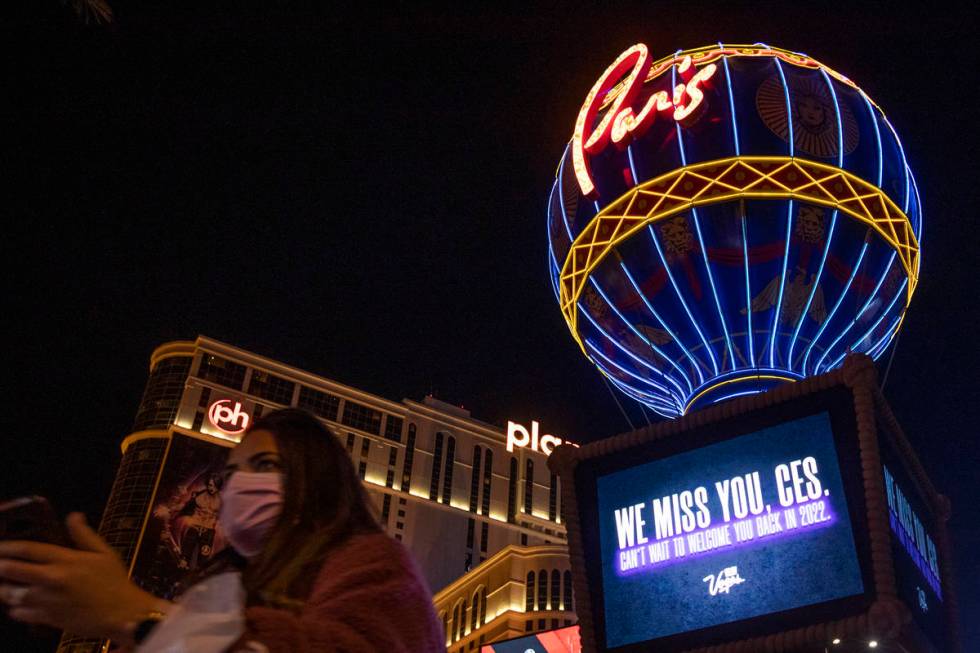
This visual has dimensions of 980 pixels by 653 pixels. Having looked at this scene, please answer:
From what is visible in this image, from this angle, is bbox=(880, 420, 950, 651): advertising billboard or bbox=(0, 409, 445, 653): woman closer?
bbox=(0, 409, 445, 653): woman

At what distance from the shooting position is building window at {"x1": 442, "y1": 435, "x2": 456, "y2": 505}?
2825 inches

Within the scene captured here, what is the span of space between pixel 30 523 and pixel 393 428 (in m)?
71.0

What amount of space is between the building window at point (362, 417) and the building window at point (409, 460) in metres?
2.72

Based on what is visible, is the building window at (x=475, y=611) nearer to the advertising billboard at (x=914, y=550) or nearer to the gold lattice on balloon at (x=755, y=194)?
the gold lattice on balloon at (x=755, y=194)

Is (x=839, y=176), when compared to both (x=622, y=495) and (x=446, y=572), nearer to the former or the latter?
(x=622, y=495)

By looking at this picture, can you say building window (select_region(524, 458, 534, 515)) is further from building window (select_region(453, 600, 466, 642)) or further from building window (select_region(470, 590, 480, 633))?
building window (select_region(470, 590, 480, 633))

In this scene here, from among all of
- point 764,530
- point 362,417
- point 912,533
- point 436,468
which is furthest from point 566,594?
point 764,530

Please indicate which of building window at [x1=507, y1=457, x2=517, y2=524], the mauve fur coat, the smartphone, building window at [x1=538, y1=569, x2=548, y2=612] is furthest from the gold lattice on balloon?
building window at [x1=507, y1=457, x2=517, y2=524]

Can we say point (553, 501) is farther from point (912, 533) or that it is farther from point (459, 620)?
point (912, 533)

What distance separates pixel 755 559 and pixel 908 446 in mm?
2237

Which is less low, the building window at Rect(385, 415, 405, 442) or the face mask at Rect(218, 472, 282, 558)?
the building window at Rect(385, 415, 405, 442)

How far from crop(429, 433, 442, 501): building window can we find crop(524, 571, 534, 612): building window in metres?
15.9

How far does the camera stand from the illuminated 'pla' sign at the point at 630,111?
43.2 ft

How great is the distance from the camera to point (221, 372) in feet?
218
